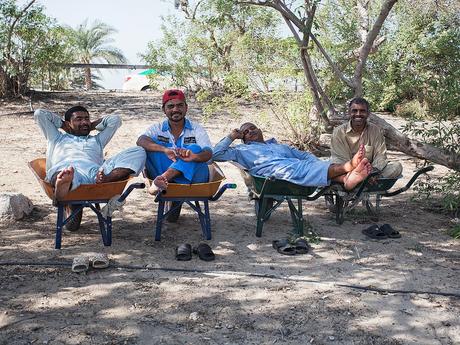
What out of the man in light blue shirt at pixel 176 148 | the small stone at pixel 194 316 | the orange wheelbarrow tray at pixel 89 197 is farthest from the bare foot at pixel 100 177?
the small stone at pixel 194 316

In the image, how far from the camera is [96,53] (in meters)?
27.7

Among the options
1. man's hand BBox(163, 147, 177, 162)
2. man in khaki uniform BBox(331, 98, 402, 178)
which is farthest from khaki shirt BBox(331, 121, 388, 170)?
man's hand BBox(163, 147, 177, 162)

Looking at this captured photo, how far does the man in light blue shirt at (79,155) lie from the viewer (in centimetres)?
431

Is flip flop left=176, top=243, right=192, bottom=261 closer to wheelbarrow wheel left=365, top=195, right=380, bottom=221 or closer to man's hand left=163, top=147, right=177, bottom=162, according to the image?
man's hand left=163, top=147, right=177, bottom=162

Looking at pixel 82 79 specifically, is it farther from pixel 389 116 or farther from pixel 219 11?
pixel 219 11

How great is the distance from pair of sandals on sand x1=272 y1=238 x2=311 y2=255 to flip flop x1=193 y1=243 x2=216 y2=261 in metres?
0.59

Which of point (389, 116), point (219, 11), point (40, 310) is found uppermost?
point (219, 11)

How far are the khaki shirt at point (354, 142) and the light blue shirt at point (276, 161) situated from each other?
424 millimetres

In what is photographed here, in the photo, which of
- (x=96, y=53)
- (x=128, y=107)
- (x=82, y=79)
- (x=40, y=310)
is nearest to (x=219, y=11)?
(x=40, y=310)

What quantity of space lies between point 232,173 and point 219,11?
9.44 ft

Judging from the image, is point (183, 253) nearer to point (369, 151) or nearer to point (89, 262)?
point (89, 262)

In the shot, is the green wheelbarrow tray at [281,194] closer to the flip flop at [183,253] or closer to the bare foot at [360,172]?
the bare foot at [360,172]

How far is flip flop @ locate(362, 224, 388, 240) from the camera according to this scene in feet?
16.5

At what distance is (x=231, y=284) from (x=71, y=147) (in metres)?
2.01
